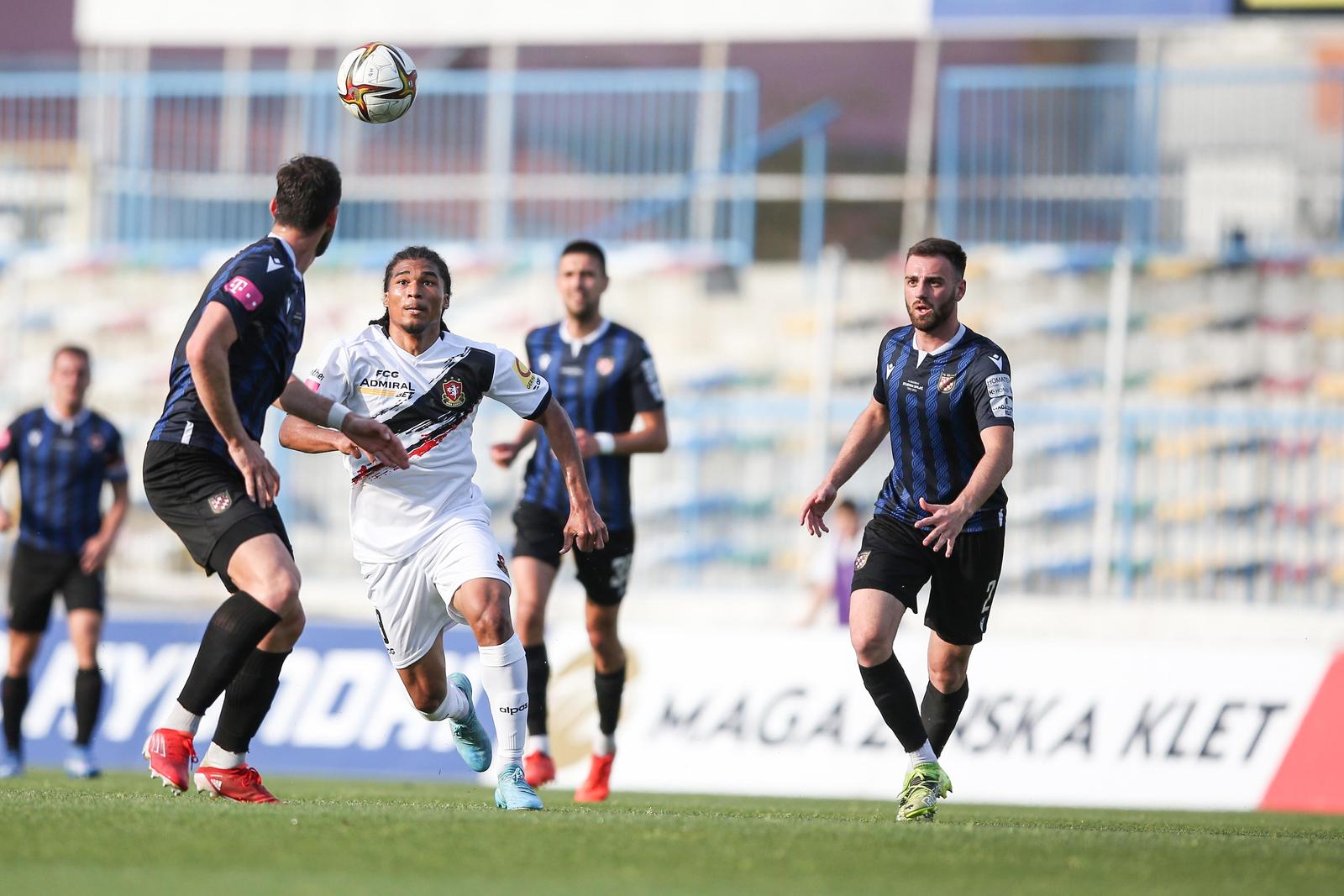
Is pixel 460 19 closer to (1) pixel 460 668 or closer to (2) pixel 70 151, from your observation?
(2) pixel 70 151

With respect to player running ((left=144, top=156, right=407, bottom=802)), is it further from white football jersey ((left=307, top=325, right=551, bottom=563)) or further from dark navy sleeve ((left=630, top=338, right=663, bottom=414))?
dark navy sleeve ((left=630, top=338, right=663, bottom=414))

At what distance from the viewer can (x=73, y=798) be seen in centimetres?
756

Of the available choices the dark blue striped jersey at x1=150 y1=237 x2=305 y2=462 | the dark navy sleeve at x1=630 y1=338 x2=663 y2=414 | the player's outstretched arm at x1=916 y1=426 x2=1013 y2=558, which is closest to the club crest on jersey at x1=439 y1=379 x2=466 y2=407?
the dark blue striped jersey at x1=150 y1=237 x2=305 y2=462

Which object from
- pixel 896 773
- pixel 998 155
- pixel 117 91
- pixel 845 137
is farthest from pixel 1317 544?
pixel 117 91

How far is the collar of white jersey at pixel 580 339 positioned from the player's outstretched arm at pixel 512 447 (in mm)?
517

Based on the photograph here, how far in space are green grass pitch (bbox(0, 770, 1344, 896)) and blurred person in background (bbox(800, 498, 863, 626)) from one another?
8.08m

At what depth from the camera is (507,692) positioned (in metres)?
7.54

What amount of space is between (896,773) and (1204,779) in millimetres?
2051

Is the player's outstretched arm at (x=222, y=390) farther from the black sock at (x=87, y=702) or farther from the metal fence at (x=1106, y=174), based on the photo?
the metal fence at (x=1106, y=174)

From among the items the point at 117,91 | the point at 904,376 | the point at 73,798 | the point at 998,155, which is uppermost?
the point at 117,91

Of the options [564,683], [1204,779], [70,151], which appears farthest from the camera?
[70,151]

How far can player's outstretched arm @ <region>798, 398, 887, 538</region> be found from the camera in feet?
26.3

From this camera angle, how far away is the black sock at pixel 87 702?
39.1 ft

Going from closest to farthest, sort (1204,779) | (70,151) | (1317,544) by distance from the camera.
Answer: (1204,779), (1317,544), (70,151)
